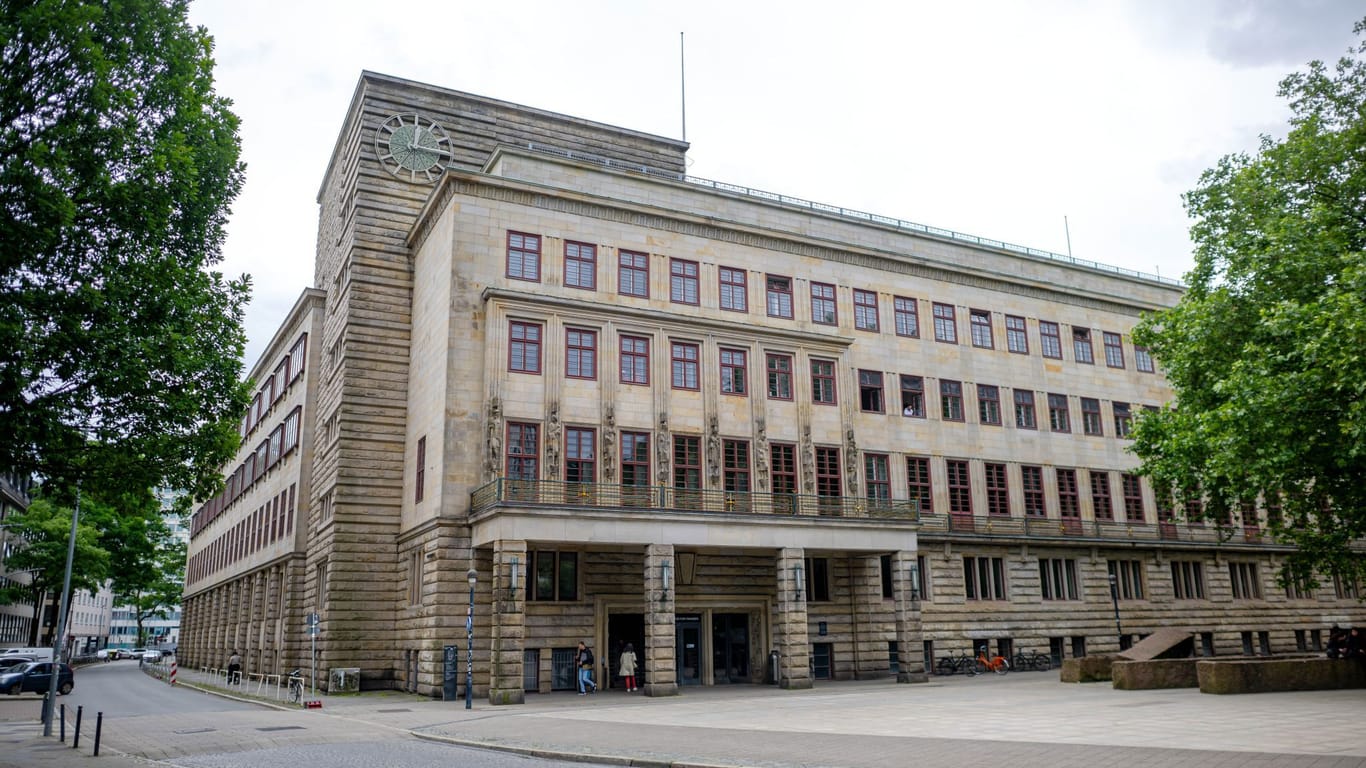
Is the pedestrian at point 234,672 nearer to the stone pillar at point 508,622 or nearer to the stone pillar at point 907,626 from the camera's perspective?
the stone pillar at point 508,622

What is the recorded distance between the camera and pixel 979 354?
46719 millimetres

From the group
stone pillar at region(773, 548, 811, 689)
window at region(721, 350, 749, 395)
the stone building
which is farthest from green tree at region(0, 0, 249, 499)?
window at region(721, 350, 749, 395)

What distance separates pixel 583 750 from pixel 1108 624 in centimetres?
3487

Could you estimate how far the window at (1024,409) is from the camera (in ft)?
154

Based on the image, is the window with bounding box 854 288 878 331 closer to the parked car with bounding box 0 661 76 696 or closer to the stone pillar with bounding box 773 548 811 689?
the stone pillar with bounding box 773 548 811 689

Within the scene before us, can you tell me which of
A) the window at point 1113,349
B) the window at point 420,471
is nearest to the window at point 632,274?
the window at point 420,471

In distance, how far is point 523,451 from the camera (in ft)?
116

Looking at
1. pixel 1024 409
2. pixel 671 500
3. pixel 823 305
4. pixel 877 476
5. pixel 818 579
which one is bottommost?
pixel 818 579

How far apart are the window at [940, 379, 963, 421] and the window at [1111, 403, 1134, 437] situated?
960 centimetres

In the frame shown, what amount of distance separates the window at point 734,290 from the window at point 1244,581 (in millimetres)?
28764

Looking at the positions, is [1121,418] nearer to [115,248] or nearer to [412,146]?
[412,146]

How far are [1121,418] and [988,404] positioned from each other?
844cm

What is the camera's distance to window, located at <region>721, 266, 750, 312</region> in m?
40.9

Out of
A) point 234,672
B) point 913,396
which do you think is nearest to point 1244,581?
point 913,396
